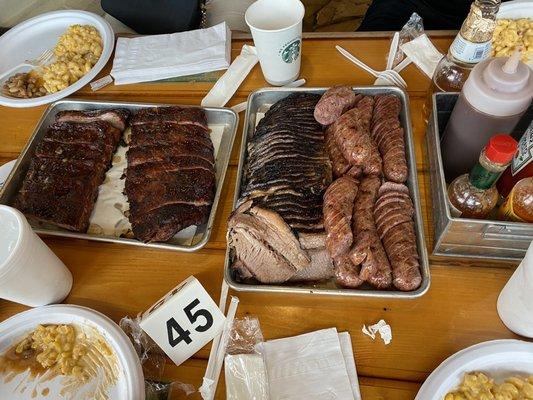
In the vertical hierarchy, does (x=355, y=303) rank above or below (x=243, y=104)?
below

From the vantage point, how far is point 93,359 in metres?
1.12

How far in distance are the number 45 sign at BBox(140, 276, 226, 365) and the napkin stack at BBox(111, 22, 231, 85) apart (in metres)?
0.99

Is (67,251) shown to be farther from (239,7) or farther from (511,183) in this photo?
(239,7)

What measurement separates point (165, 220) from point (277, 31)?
0.73m

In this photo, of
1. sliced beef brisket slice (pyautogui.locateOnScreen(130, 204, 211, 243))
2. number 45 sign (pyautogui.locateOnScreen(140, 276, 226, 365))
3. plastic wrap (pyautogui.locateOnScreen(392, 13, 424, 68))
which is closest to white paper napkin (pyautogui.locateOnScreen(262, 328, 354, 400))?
number 45 sign (pyautogui.locateOnScreen(140, 276, 226, 365))

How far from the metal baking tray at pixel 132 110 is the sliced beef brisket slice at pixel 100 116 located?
5cm

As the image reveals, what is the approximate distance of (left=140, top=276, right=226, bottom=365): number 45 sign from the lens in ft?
3.70

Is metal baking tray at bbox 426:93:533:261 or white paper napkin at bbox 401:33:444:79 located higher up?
white paper napkin at bbox 401:33:444:79

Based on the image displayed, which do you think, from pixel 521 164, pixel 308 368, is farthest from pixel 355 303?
pixel 521 164

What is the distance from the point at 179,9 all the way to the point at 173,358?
1688 millimetres

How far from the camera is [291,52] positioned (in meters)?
1.54

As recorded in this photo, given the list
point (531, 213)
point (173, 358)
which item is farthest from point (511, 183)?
point (173, 358)

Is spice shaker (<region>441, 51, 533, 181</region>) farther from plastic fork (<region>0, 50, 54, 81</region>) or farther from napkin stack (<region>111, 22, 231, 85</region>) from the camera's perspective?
plastic fork (<region>0, 50, 54, 81</region>)

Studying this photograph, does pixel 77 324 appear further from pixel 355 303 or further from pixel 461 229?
pixel 461 229
